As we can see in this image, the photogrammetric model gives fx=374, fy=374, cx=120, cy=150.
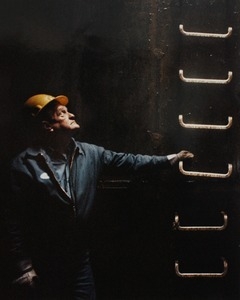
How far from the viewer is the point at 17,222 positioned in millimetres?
2451

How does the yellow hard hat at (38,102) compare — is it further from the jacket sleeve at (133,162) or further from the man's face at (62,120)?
the jacket sleeve at (133,162)

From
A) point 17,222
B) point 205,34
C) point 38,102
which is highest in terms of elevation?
point 205,34

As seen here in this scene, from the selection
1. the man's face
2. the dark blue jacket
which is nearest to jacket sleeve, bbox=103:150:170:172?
the dark blue jacket

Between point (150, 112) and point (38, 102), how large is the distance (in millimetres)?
768

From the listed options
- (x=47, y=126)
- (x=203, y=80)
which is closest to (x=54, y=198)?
(x=47, y=126)

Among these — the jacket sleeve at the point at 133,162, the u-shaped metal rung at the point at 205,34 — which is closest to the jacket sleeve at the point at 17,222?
the jacket sleeve at the point at 133,162

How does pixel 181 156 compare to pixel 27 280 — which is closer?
pixel 27 280

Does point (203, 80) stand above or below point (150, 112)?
above

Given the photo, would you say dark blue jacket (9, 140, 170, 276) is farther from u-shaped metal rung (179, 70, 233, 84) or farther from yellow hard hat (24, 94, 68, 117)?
u-shaped metal rung (179, 70, 233, 84)

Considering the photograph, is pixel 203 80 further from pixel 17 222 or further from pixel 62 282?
pixel 62 282

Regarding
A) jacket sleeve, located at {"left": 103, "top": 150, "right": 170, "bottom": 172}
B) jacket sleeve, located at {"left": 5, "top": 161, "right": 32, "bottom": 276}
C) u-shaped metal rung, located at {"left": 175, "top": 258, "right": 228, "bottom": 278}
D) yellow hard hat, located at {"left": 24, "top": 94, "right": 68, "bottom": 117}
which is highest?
yellow hard hat, located at {"left": 24, "top": 94, "right": 68, "bottom": 117}

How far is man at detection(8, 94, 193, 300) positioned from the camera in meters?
2.43

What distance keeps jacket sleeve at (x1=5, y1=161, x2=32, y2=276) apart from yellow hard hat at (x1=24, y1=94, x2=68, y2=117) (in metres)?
0.41

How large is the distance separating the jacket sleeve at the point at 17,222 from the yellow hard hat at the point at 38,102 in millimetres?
412
